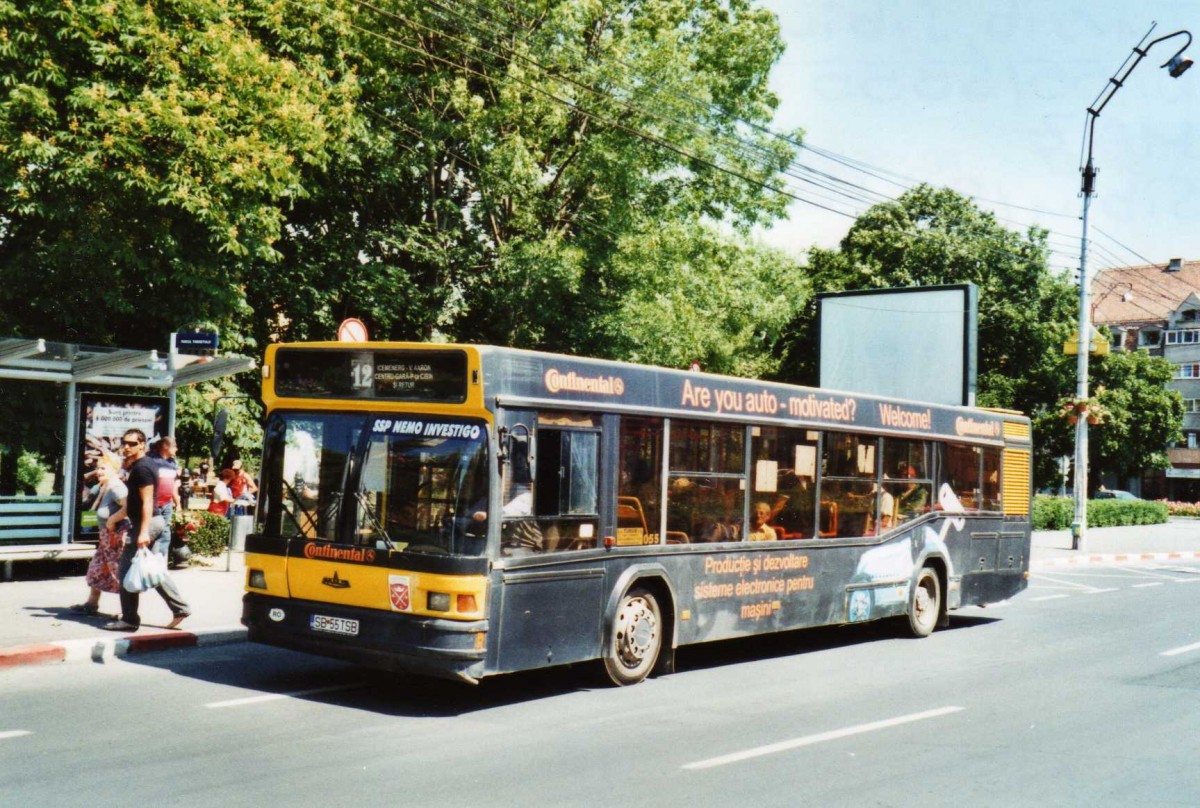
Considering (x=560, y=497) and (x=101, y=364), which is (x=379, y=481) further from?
(x=101, y=364)

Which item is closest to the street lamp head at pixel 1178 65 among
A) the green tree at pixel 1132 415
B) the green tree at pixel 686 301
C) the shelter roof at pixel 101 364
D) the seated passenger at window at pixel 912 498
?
the green tree at pixel 686 301

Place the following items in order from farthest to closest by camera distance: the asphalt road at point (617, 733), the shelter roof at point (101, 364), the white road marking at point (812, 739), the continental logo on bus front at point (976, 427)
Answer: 1. the continental logo on bus front at point (976, 427)
2. the shelter roof at point (101, 364)
3. the white road marking at point (812, 739)
4. the asphalt road at point (617, 733)

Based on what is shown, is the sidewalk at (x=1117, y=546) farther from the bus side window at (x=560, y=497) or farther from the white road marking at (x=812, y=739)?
the bus side window at (x=560, y=497)

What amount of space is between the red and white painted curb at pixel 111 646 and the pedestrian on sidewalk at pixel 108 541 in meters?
0.79

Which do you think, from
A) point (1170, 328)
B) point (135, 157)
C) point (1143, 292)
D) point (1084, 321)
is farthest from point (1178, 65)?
point (1143, 292)

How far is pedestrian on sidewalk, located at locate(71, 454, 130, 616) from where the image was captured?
1108 centimetres

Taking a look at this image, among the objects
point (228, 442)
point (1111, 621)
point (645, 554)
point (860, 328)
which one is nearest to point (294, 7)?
point (228, 442)

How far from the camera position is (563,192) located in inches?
1070

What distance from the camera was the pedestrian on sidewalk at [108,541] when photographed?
11078 millimetres

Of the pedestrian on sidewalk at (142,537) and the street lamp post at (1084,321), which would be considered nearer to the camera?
the pedestrian on sidewalk at (142,537)

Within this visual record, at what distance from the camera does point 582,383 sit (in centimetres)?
902

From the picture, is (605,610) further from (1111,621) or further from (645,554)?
(1111,621)

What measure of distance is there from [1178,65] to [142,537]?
75.0 ft

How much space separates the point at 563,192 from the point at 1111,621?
15.9 meters
